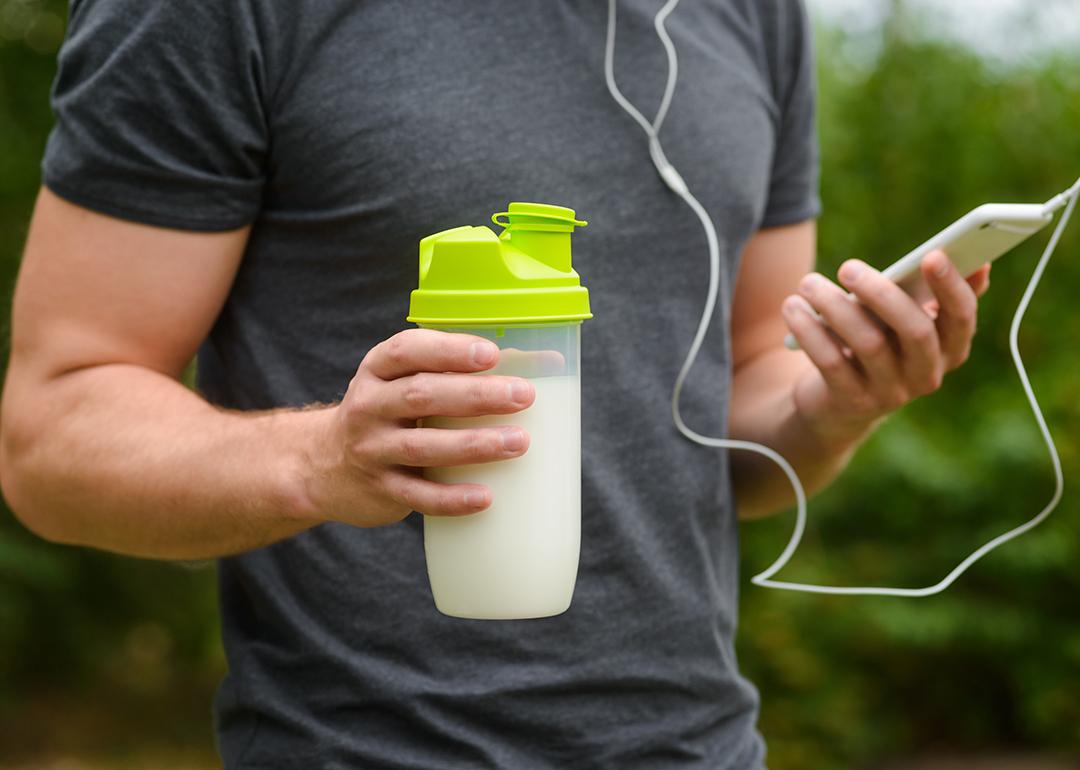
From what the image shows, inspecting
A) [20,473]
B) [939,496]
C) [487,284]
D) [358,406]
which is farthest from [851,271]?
[939,496]

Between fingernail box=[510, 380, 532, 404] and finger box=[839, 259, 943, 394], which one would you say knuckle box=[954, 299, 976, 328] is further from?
fingernail box=[510, 380, 532, 404]

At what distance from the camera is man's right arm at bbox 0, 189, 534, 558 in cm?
139

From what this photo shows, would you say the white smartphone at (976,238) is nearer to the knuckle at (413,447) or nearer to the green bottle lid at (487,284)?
the green bottle lid at (487,284)

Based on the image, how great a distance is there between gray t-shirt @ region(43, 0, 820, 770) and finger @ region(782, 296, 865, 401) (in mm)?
190

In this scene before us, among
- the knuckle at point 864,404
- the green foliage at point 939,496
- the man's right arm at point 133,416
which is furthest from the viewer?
the green foliage at point 939,496

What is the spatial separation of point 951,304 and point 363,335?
2.52 feet

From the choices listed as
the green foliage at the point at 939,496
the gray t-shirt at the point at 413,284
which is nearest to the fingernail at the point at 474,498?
the gray t-shirt at the point at 413,284

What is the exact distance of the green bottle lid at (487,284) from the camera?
44.1 inches

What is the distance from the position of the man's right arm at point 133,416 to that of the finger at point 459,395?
22cm

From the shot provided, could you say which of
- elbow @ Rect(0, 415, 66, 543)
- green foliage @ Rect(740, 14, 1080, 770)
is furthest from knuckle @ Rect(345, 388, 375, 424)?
green foliage @ Rect(740, 14, 1080, 770)

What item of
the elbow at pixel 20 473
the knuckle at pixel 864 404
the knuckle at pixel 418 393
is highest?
the knuckle at pixel 418 393

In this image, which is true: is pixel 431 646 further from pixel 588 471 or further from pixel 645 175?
pixel 645 175

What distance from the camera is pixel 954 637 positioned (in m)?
4.17

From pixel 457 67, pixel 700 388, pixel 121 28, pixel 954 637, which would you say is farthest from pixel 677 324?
pixel 954 637
